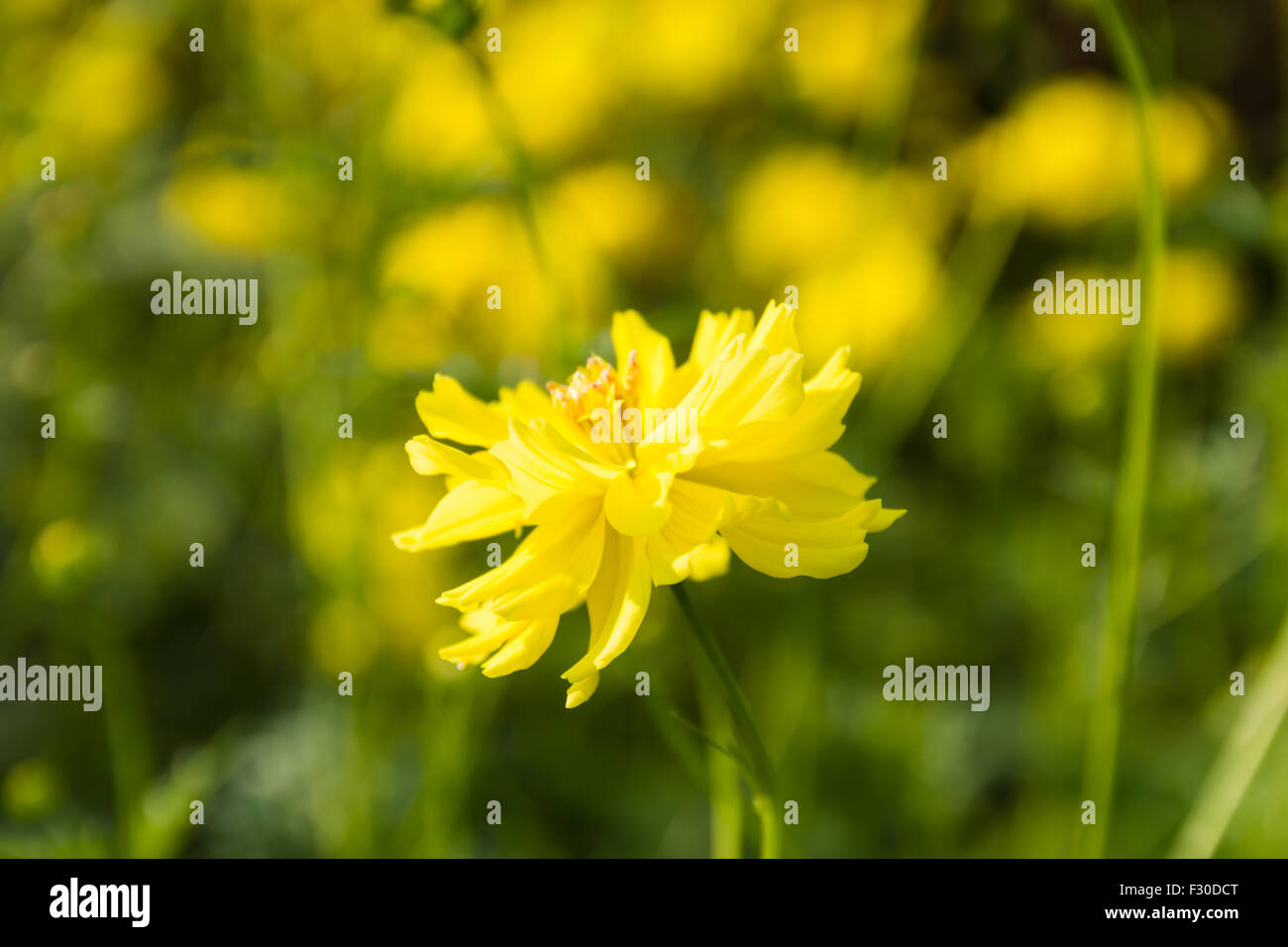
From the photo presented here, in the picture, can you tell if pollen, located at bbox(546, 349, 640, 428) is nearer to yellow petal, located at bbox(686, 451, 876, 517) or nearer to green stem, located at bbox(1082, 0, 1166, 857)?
yellow petal, located at bbox(686, 451, 876, 517)

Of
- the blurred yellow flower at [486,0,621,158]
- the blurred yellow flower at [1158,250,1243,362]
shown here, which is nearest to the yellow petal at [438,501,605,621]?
the blurred yellow flower at [486,0,621,158]

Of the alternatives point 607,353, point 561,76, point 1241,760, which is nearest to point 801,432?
point 607,353

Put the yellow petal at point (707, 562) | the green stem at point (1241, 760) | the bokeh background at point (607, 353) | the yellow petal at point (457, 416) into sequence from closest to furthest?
1. the yellow petal at point (707, 562)
2. the yellow petal at point (457, 416)
3. the green stem at point (1241, 760)
4. the bokeh background at point (607, 353)

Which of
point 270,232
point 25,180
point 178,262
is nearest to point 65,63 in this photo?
point 25,180

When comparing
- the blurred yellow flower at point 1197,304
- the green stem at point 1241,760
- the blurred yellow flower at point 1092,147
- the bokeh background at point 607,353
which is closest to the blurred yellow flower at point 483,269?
the bokeh background at point 607,353

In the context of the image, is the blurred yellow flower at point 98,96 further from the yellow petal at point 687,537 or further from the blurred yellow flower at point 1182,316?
the blurred yellow flower at point 1182,316
